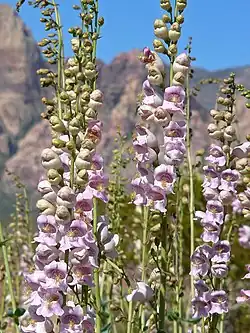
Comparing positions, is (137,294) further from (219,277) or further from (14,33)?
(14,33)

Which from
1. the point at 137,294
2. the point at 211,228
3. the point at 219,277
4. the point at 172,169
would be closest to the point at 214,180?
the point at 211,228

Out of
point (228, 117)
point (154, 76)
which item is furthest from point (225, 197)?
point (154, 76)

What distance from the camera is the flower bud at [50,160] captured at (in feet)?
7.15

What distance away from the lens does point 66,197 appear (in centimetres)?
211

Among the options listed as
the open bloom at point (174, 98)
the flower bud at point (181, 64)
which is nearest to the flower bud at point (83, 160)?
the open bloom at point (174, 98)

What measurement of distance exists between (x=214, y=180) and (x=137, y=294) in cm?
78

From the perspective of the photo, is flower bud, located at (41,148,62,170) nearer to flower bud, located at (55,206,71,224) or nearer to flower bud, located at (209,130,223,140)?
flower bud, located at (55,206,71,224)

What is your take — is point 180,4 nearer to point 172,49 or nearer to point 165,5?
point 165,5

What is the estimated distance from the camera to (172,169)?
2312 mm

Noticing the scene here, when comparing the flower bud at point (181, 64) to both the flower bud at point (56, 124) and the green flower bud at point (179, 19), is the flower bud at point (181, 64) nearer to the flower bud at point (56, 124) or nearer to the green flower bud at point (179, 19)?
the green flower bud at point (179, 19)

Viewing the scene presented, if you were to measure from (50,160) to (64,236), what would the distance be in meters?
0.23

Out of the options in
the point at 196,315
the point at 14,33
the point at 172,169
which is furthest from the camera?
the point at 14,33

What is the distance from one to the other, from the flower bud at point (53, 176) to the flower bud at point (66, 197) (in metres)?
0.05

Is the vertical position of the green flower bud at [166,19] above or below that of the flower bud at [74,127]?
above
